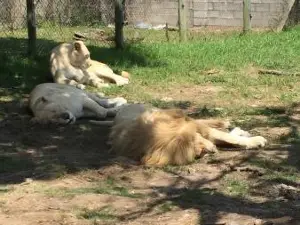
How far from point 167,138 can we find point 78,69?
431cm

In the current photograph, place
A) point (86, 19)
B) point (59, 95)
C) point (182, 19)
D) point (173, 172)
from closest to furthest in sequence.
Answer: point (173, 172) < point (59, 95) < point (182, 19) < point (86, 19)

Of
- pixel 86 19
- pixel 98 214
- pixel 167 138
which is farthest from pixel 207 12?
pixel 98 214

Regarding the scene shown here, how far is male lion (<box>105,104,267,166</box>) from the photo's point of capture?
552cm

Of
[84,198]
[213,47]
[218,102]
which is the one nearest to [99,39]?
[213,47]

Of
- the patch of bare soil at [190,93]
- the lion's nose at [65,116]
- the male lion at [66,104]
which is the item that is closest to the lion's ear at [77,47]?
the patch of bare soil at [190,93]

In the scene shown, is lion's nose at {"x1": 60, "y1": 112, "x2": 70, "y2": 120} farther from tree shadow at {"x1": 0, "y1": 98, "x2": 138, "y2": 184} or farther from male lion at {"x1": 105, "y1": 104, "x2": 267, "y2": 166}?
male lion at {"x1": 105, "y1": 104, "x2": 267, "y2": 166}

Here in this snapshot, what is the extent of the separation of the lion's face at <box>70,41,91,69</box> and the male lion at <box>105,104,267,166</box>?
3497 mm

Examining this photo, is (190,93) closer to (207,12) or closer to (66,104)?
(66,104)

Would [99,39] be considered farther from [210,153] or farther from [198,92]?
[210,153]

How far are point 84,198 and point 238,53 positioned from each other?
24.0ft

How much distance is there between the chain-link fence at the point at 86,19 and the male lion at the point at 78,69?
3.03 metres

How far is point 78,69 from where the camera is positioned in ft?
31.4

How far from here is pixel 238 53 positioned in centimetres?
1130

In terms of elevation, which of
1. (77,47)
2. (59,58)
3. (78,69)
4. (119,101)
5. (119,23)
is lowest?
(119,101)
